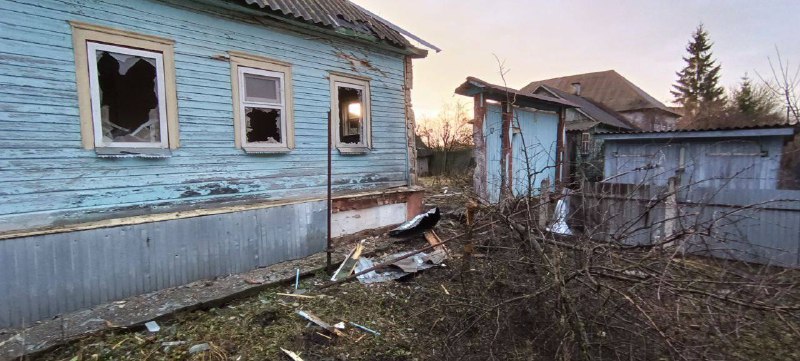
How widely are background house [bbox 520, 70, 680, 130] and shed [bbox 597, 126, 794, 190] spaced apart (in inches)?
796

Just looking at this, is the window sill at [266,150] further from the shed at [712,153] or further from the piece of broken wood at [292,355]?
the shed at [712,153]

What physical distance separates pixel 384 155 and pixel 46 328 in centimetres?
549

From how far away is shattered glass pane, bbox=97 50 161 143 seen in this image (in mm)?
4738

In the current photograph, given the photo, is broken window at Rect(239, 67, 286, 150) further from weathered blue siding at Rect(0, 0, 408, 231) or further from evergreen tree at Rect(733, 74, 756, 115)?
evergreen tree at Rect(733, 74, 756, 115)

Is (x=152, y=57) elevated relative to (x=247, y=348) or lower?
elevated

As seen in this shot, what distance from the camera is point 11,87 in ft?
12.9

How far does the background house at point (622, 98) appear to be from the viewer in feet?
101

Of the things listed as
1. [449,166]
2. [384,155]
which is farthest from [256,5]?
[449,166]

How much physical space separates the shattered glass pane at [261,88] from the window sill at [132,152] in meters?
1.45

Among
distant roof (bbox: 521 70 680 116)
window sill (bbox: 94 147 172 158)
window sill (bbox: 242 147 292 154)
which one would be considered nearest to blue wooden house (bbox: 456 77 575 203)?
window sill (bbox: 242 147 292 154)

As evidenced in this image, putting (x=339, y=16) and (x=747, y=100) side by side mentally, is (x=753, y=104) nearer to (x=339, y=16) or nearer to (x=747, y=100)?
(x=747, y=100)

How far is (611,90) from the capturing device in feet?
109

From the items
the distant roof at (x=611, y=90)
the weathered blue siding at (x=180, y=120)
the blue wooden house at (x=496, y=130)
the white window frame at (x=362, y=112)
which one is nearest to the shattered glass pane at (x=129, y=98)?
the weathered blue siding at (x=180, y=120)

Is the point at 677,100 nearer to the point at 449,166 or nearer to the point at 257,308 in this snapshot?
the point at 449,166
